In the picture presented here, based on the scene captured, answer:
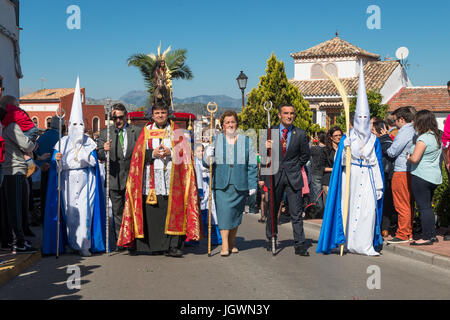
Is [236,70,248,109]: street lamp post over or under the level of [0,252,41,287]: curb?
over

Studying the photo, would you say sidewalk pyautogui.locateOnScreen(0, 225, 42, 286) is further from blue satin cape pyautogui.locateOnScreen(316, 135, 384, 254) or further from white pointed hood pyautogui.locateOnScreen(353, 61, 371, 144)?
white pointed hood pyautogui.locateOnScreen(353, 61, 371, 144)

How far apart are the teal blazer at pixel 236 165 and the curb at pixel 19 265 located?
104 inches

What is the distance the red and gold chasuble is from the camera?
7.93 metres

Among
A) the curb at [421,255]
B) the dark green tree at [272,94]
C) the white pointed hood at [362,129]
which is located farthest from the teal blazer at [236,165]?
the dark green tree at [272,94]

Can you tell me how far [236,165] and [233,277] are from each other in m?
1.97

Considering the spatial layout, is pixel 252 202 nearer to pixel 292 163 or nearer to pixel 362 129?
pixel 292 163

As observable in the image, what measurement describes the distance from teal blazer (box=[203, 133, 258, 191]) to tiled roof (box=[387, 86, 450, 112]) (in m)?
31.7

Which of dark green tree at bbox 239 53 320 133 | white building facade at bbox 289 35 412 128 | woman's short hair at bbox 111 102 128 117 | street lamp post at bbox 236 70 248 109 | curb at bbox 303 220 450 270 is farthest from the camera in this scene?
white building facade at bbox 289 35 412 128

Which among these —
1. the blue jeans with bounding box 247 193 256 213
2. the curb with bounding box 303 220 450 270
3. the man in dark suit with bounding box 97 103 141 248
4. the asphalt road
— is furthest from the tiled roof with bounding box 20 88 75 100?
the curb with bounding box 303 220 450 270

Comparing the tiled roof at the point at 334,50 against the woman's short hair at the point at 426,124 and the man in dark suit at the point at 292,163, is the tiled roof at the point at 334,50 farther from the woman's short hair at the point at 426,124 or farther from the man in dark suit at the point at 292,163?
the man in dark suit at the point at 292,163

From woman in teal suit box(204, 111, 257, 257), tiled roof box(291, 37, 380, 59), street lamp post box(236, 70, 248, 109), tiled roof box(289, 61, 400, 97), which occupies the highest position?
tiled roof box(291, 37, 380, 59)

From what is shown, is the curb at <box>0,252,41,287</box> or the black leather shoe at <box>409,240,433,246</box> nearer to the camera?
the curb at <box>0,252,41,287</box>
